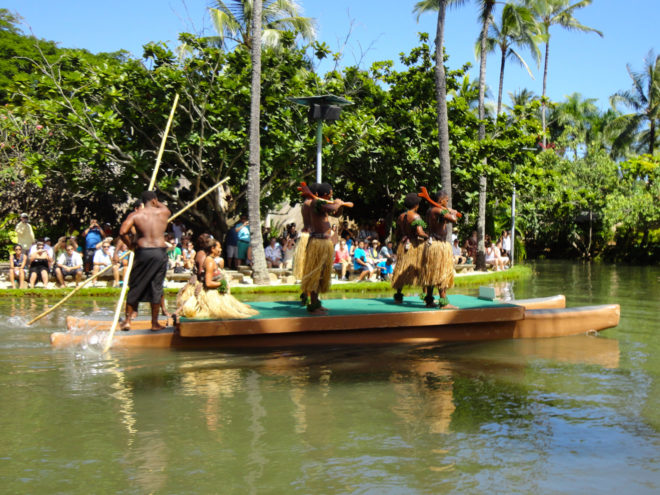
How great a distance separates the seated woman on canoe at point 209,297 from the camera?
7754 mm

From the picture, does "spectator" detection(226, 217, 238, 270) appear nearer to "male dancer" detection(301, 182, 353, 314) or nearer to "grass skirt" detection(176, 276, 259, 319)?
"male dancer" detection(301, 182, 353, 314)

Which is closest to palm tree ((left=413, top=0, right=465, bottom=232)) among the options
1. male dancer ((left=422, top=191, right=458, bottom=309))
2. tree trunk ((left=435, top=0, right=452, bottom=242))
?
tree trunk ((left=435, top=0, right=452, bottom=242))

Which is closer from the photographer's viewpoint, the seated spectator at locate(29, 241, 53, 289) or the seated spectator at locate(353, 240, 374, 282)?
the seated spectator at locate(29, 241, 53, 289)

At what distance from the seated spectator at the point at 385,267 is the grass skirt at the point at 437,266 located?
7.53m

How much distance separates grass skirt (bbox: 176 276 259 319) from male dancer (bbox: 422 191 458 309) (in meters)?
2.31

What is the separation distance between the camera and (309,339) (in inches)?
315

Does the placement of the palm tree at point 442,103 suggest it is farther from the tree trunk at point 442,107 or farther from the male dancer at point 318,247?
the male dancer at point 318,247

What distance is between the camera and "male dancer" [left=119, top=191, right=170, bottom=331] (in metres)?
7.72

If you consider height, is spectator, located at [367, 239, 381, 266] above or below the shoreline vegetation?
above

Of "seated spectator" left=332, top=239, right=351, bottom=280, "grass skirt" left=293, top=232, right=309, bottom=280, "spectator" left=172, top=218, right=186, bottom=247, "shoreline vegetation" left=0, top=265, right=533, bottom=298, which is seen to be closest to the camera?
"grass skirt" left=293, top=232, right=309, bottom=280

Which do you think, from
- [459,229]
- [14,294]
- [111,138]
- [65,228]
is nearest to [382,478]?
[14,294]

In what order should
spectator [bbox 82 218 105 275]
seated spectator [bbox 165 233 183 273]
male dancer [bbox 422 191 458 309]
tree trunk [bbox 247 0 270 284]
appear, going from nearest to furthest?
male dancer [bbox 422 191 458 309] → tree trunk [bbox 247 0 270 284] → spectator [bbox 82 218 105 275] → seated spectator [bbox 165 233 183 273]

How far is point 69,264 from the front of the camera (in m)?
14.3

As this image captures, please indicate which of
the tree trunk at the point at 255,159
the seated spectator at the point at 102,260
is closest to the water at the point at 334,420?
the seated spectator at the point at 102,260
